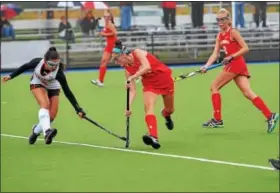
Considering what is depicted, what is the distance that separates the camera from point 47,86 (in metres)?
14.3

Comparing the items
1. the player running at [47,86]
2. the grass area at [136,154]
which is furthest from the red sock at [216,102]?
the player running at [47,86]

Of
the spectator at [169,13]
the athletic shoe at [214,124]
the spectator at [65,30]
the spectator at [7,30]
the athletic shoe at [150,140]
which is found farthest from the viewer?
the spectator at [169,13]

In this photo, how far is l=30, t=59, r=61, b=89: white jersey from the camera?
13934mm

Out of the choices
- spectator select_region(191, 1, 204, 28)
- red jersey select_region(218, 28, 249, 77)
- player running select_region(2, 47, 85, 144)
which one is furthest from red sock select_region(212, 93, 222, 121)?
spectator select_region(191, 1, 204, 28)

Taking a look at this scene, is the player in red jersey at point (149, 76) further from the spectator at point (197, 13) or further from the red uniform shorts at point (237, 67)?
the spectator at point (197, 13)

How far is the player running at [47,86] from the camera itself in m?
13.6

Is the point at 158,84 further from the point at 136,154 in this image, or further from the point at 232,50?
the point at 232,50

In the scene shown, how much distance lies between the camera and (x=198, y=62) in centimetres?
3572

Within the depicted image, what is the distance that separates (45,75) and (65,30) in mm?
21738

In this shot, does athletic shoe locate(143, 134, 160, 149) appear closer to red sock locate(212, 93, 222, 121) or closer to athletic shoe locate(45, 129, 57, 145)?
athletic shoe locate(45, 129, 57, 145)

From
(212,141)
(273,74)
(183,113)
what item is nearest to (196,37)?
(273,74)

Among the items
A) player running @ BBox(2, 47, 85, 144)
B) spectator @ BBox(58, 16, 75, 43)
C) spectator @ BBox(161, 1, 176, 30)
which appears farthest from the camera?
spectator @ BBox(161, 1, 176, 30)

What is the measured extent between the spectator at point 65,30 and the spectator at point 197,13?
4.67 metres

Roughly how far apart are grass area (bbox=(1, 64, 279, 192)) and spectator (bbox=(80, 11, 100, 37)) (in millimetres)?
13259
